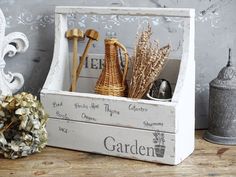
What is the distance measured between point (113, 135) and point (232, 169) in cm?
25

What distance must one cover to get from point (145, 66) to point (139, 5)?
0.21 m

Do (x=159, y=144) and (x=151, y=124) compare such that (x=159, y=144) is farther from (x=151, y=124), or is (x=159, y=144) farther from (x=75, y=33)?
(x=75, y=33)

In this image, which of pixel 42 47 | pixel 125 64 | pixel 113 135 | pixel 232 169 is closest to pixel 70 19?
pixel 42 47

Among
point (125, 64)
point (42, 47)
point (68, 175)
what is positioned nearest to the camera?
point (68, 175)

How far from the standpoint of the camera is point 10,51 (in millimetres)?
1043

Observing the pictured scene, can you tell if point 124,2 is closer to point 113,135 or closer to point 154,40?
point 154,40

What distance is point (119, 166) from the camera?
86 cm

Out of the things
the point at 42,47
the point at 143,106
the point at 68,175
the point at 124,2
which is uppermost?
the point at 124,2

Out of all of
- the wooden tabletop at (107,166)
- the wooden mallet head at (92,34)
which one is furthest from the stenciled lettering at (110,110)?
the wooden mallet head at (92,34)

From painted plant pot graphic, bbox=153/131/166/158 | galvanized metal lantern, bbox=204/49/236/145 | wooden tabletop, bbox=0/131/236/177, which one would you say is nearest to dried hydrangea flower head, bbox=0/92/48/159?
wooden tabletop, bbox=0/131/236/177

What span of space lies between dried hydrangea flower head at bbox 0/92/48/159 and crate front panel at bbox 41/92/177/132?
4 centimetres

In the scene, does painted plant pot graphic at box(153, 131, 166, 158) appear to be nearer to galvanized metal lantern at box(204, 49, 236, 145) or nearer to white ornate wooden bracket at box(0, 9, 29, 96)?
galvanized metal lantern at box(204, 49, 236, 145)

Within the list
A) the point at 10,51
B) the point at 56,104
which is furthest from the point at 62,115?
the point at 10,51

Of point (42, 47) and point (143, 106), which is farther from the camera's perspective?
point (42, 47)
